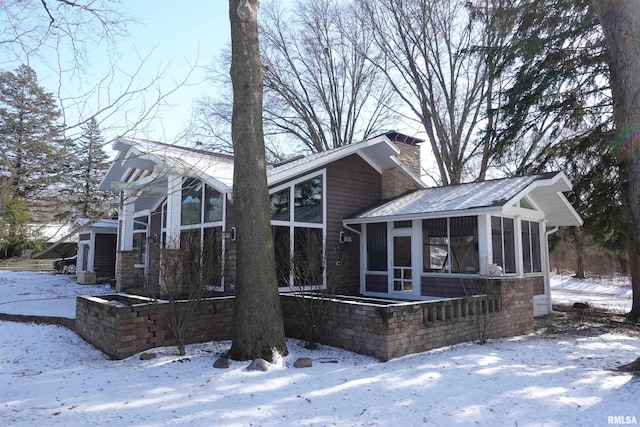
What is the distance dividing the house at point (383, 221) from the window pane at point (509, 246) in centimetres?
3

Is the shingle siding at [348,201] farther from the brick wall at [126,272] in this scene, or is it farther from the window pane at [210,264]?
the brick wall at [126,272]

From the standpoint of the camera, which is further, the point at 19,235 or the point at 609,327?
the point at 609,327

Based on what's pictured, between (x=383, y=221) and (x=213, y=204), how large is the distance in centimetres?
457

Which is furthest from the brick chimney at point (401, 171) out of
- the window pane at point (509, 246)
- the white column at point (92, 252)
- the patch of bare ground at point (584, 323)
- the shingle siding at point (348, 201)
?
the white column at point (92, 252)

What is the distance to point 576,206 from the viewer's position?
13.1 meters

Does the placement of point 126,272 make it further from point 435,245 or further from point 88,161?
point 88,161

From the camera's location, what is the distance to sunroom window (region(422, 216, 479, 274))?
10.6 metres

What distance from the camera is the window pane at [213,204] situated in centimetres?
1125

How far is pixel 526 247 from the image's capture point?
12.1 meters

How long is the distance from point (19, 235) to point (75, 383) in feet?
7.16

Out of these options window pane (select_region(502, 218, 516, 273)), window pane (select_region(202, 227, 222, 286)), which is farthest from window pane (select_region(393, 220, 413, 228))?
window pane (select_region(202, 227, 222, 286))

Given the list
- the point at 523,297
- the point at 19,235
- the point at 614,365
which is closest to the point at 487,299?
the point at 523,297

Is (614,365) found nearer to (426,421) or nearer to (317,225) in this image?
(426,421)

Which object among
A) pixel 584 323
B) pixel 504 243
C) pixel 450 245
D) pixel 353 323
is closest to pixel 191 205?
pixel 353 323
